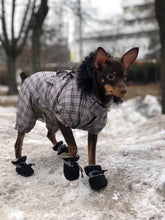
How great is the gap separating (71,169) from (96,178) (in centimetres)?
33

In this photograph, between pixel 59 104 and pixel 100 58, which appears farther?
pixel 59 104

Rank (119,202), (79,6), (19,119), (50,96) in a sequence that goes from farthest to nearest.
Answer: (79,6) → (19,119) → (50,96) → (119,202)

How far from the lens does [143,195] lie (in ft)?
11.6

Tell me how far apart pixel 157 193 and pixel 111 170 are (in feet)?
2.33

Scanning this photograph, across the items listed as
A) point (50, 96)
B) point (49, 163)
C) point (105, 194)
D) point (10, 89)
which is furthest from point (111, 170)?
point (10, 89)

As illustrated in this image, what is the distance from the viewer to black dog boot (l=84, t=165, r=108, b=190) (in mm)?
3588

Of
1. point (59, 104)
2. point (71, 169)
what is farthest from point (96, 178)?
point (59, 104)

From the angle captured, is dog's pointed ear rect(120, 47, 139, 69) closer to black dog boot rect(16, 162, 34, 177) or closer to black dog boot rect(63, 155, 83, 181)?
black dog boot rect(63, 155, 83, 181)

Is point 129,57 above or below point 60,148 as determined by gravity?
above

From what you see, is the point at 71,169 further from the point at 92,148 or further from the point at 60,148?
the point at 60,148

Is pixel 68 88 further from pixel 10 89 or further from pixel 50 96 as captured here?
pixel 10 89

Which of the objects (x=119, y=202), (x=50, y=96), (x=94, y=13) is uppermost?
(x=94, y=13)

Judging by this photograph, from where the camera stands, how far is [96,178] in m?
3.60

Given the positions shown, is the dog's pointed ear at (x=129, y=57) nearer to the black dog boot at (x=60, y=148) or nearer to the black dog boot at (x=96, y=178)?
the black dog boot at (x=96, y=178)
